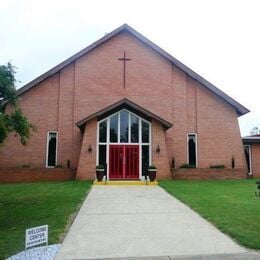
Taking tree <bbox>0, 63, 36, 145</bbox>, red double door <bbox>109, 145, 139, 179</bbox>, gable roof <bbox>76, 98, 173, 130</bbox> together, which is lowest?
red double door <bbox>109, 145, 139, 179</bbox>

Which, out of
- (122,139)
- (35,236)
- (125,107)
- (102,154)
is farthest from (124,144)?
(35,236)

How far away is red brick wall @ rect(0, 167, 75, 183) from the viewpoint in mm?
22312

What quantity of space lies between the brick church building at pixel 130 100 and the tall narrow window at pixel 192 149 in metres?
0.07

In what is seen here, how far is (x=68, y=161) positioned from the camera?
82.7 feet

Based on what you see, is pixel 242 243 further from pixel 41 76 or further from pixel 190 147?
pixel 41 76

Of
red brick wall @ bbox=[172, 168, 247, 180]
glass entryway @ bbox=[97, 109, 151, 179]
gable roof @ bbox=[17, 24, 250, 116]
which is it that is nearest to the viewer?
glass entryway @ bbox=[97, 109, 151, 179]

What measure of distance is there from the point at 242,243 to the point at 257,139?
23.0 m

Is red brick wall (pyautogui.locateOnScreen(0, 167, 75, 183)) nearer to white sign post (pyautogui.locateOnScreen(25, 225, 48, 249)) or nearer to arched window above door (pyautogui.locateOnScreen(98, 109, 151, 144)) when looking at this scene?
arched window above door (pyautogui.locateOnScreen(98, 109, 151, 144))

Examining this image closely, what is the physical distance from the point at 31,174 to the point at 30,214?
1293cm

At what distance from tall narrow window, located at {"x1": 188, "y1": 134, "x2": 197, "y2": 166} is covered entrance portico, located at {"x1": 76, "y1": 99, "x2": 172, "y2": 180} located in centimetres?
370

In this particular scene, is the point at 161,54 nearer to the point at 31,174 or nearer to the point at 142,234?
the point at 31,174

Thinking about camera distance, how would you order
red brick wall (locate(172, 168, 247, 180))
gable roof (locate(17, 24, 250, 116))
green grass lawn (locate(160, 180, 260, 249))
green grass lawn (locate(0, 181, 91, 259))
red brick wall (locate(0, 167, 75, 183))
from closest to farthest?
1. green grass lawn (locate(0, 181, 91, 259))
2. green grass lawn (locate(160, 180, 260, 249))
3. red brick wall (locate(0, 167, 75, 183))
4. red brick wall (locate(172, 168, 247, 180))
5. gable roof (locate(17, 24, 250, 116))

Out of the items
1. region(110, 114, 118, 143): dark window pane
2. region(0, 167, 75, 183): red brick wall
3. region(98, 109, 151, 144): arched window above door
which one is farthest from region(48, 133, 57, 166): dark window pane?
region(110, 114, 118, 143): dark window pane

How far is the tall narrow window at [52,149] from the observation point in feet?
83.2
